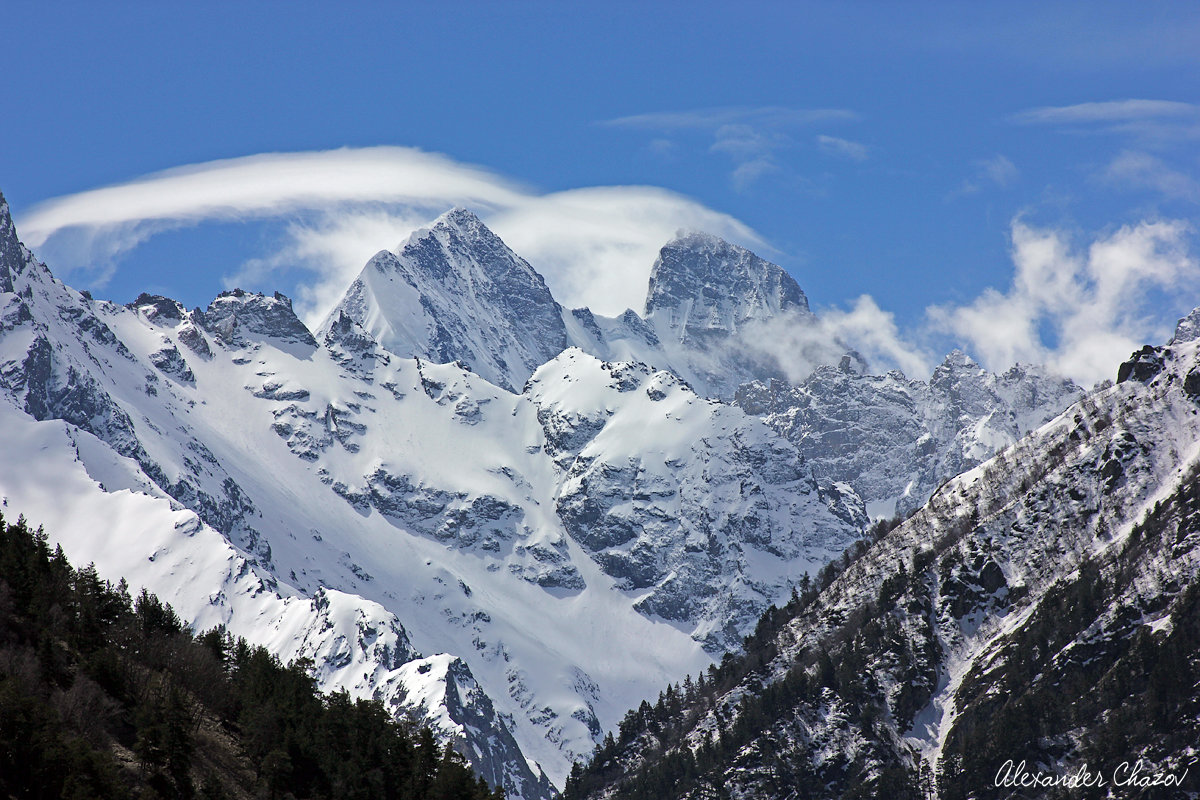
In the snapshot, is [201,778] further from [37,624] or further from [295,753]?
[37,624]

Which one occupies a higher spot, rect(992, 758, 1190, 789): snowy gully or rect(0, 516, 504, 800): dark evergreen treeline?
rect(992, 758, 1190, 789): snowy gully

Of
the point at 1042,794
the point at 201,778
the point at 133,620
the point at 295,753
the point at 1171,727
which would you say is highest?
the point at 1171,727

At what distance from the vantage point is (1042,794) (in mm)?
199750

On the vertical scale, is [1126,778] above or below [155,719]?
above

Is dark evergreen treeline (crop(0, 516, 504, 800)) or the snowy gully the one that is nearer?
dark evergreen treeline (crop(0, 516, 504, 800))

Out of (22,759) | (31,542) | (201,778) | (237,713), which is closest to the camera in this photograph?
(22,759)

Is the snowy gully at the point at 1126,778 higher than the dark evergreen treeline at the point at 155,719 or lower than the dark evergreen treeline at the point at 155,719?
higher

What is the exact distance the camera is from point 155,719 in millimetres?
107938

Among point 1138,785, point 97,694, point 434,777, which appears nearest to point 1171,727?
point 1138,785

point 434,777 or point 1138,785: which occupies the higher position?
point 1138,785

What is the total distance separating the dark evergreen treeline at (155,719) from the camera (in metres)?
93.2

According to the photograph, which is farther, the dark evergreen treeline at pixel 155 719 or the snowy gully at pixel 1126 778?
the snowy gully at pixel 1126 778

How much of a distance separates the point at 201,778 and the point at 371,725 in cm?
3879

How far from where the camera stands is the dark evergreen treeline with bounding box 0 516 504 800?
306ft
